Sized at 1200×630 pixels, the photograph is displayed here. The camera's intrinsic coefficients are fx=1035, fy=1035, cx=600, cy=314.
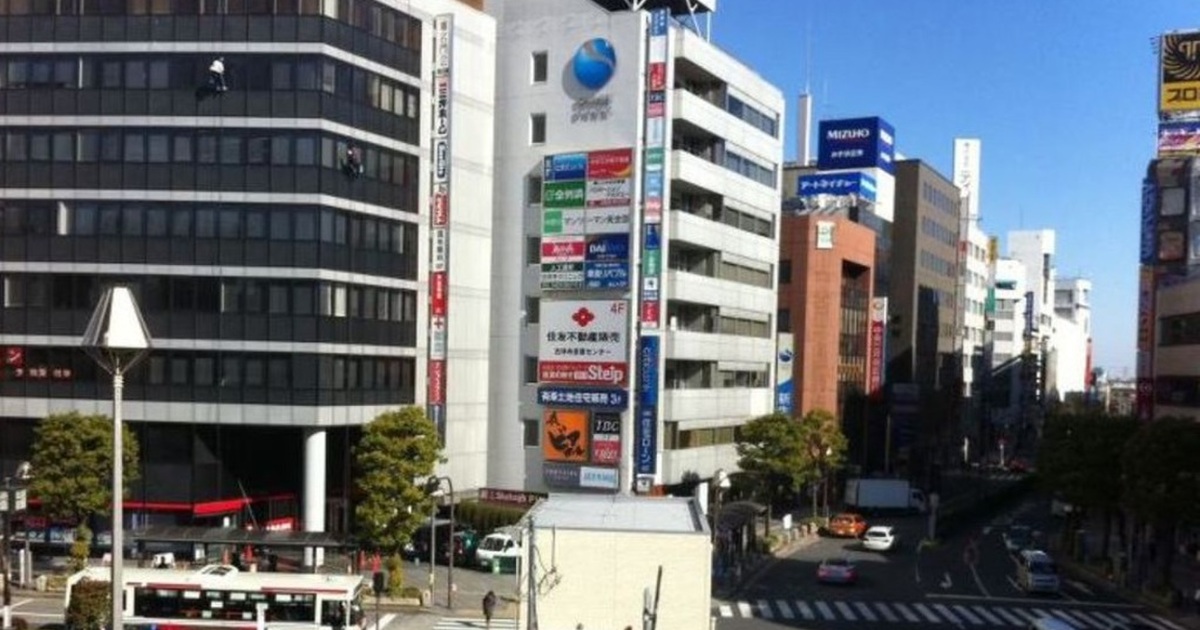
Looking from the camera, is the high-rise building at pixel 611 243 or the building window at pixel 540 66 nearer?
the high-rise building at pixel 611 243

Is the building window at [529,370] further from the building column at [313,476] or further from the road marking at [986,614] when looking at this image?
the road marking at [986,614]

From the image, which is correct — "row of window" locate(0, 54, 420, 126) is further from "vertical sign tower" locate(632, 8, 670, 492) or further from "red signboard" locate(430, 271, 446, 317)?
"vertical sign tower" locate(632, 8, 670, 492)

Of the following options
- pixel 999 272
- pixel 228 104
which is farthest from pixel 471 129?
pixel 999 272

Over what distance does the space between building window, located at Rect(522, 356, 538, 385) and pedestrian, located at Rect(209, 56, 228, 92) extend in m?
22.1

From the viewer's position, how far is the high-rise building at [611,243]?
186 feet

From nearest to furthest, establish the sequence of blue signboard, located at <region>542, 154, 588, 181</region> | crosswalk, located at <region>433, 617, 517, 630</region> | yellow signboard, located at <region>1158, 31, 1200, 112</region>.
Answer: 1. crosswalk, located at <region>433, 617, 517, 630</region>
2. blue signboard, located at <region>542, 154, 588, 181</region>
3. yellow signboard, located at <region>1158, 31, 1200, 112</region>

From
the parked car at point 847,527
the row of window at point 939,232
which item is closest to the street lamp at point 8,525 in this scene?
the parked car at point 847,527

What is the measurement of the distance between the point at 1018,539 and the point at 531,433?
31915 millimetres

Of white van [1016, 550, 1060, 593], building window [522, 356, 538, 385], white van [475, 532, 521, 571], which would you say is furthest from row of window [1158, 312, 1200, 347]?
white van [475, 532, 521, 571]

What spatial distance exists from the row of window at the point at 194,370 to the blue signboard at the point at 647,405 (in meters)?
16.6

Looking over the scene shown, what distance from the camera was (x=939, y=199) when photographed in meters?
116

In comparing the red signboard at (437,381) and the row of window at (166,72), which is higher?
the row of window at (166,72)

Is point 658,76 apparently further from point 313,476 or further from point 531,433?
point 313,476

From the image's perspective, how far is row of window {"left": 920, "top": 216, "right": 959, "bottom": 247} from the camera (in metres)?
112
